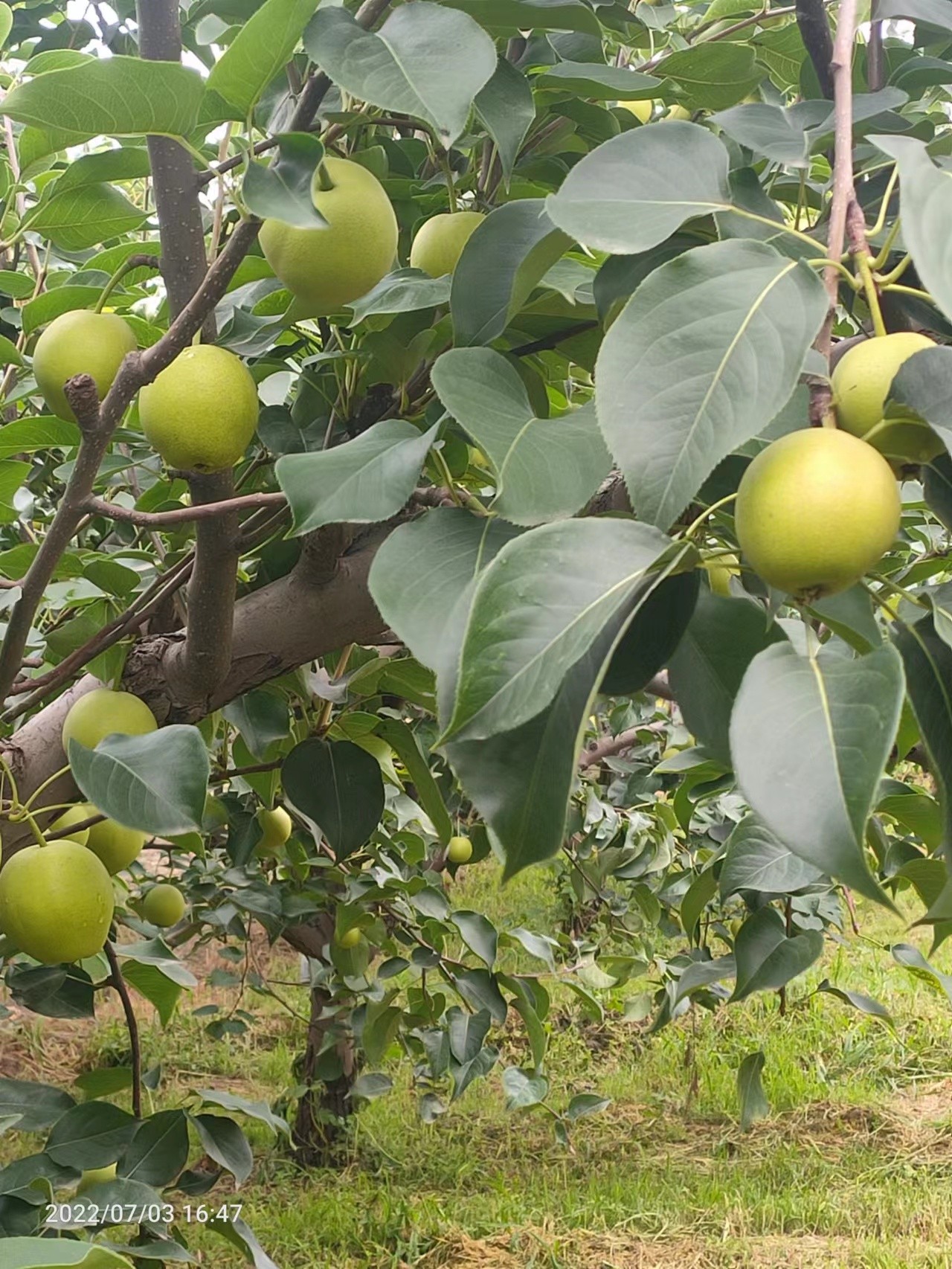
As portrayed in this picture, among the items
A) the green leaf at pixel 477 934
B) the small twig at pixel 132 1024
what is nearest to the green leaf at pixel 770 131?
the small twig at pixel 132 1024

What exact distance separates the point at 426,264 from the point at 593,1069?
8.96 feet

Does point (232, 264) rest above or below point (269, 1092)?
above

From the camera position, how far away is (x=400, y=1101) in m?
2.79

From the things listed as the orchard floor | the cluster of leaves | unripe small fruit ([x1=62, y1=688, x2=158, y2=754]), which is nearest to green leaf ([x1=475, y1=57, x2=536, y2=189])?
the cluster of leaves

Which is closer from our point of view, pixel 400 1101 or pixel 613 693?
pixel 613 693

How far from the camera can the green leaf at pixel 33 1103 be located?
2.93 feet

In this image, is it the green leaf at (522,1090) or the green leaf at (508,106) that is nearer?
the green leaf at (508,106)

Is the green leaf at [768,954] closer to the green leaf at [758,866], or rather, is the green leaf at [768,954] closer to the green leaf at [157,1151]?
the green leaf at [758,866]

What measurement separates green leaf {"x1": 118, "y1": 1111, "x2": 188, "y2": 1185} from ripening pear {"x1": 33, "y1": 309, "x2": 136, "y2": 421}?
558 mm

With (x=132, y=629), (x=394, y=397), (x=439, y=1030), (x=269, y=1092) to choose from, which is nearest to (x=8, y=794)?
(x=132, y=629)


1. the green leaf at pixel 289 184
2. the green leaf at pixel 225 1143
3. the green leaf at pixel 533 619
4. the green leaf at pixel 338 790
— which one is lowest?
the green leaf at pixel 225 1143

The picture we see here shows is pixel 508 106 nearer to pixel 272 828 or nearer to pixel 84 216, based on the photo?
pixel 84 216

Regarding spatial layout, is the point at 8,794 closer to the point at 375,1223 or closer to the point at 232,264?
the point at 232,264

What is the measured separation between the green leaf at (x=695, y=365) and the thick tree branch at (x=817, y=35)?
0.28 meters
